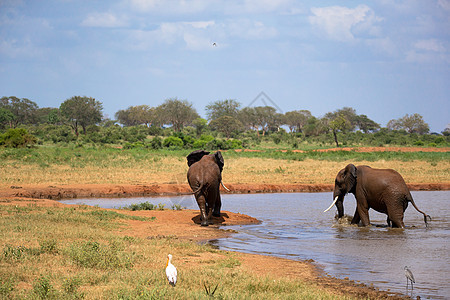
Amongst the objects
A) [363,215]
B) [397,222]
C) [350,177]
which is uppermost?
[350,177]

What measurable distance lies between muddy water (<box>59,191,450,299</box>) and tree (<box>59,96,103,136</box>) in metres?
58.9

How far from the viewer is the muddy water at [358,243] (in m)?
9.11

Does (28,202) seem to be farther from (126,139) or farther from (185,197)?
(126,139)

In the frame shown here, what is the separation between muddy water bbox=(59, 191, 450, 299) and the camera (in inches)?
359

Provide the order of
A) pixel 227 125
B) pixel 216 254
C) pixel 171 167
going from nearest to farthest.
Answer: pixel 216 254 < pixel 171 167 < pixel 227 125

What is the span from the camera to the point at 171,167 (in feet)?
107

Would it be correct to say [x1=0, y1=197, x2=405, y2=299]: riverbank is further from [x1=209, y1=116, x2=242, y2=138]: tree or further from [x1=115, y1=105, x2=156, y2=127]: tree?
[x1=115, y1=105, x2=156, y2=127]: tree

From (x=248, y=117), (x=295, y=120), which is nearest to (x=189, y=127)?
(x=248, y=117)

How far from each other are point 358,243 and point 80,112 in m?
67.2

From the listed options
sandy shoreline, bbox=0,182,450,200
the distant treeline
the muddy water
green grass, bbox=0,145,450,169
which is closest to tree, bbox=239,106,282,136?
the distant treeline

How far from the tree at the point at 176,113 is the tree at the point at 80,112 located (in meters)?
16.7

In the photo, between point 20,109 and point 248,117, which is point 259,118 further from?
point 20,109

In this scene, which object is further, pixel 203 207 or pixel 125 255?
pixel 203 207

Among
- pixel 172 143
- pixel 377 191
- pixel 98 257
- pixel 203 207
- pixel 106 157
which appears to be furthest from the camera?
pixel 172 143
